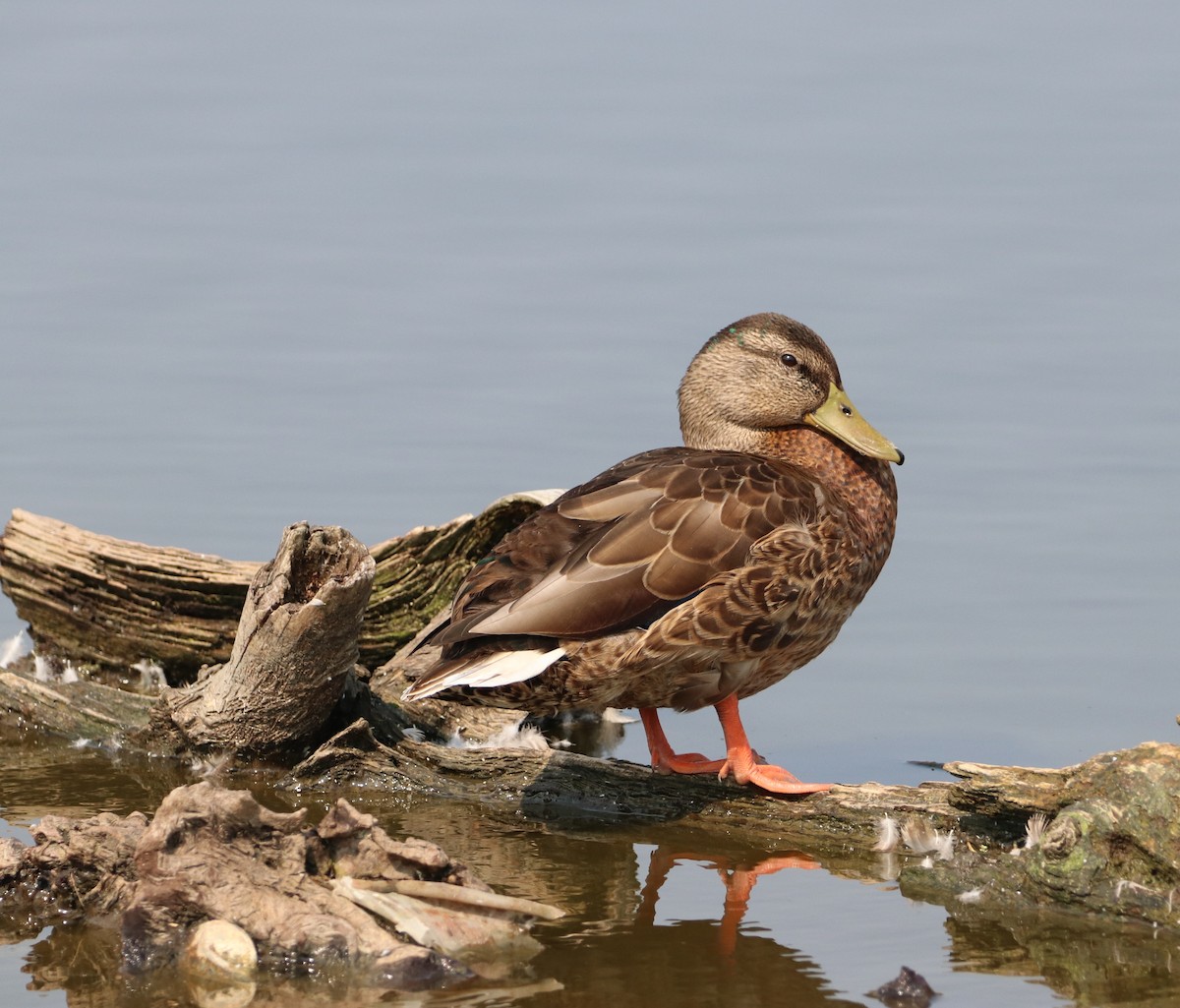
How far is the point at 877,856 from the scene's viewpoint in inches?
230

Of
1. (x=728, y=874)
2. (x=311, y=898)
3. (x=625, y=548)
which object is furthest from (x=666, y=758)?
(x=311, y=898)

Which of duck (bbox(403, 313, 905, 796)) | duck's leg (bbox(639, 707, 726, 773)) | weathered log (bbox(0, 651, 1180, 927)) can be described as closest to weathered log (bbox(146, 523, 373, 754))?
weathered log (bbox(0, 651, 1180, 927))

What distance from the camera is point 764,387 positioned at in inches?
275

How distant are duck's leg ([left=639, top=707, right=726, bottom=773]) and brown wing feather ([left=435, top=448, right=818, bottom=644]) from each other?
2.45 feet

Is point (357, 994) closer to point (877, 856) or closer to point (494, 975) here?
point (494, 975)

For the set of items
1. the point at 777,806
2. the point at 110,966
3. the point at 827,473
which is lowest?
the point at 110,966

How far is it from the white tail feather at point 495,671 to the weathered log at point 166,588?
2.04 metres

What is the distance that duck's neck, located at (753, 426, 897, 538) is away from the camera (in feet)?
21.8

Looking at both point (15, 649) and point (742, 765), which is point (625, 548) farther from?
point (15, 649)

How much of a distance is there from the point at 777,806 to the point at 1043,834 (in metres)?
1.11

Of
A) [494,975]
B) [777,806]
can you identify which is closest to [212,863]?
[494,975]

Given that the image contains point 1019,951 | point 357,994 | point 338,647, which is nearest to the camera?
point 357,994

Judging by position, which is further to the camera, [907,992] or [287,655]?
[287,655]

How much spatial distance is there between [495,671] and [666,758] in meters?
1.06
